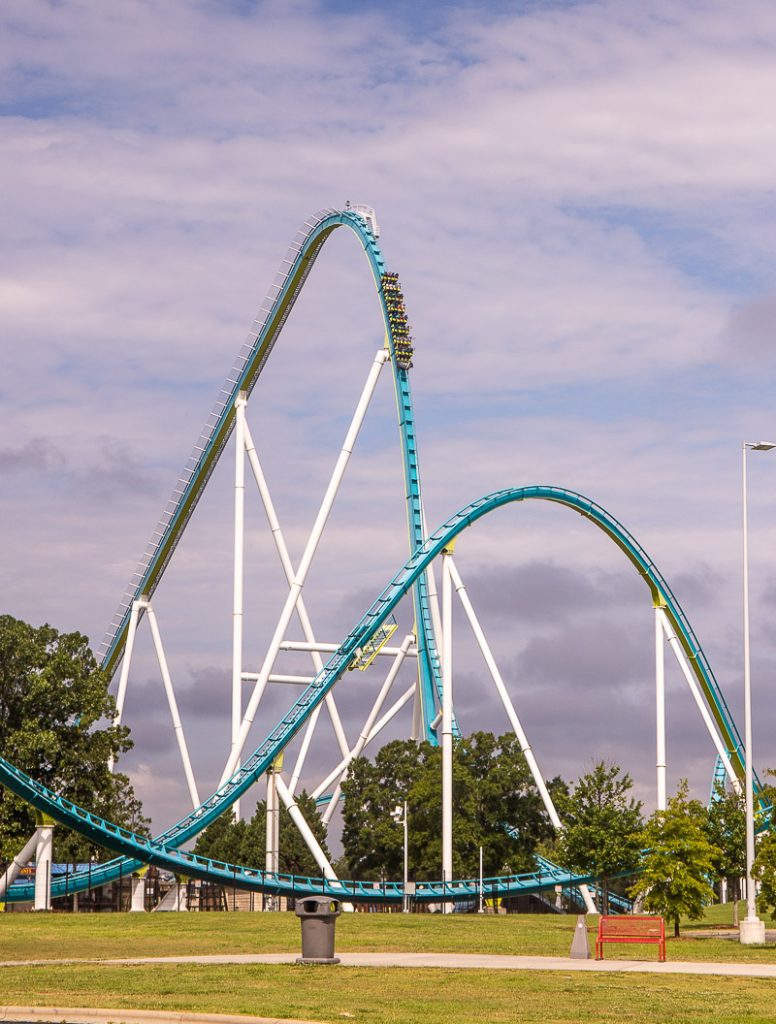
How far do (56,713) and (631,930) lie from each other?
103ft

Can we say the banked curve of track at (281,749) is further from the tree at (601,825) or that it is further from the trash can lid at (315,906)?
the trash can lid at (315,906)

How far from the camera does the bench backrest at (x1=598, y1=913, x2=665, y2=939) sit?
22.5m

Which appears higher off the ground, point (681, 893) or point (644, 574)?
point (644, 574)

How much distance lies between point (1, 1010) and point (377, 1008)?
3.66 m

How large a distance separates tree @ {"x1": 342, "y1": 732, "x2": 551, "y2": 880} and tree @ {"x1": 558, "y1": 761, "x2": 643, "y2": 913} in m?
15.0

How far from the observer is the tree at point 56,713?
161 ft

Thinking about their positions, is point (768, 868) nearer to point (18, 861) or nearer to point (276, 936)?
point (276, 936)

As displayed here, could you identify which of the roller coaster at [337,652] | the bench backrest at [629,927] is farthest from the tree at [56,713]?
the bench backrest at [629,927]

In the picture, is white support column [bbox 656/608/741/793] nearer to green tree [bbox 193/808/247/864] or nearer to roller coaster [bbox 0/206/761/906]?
roller coaster [bbox 0/206/761/906]

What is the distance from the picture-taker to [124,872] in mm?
48750

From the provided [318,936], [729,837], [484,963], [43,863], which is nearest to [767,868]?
[484,963]

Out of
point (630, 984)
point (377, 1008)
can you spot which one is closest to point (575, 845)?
point (630, 984)

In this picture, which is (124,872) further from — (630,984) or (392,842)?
(630,984)

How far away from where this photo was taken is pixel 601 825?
41.2 m
